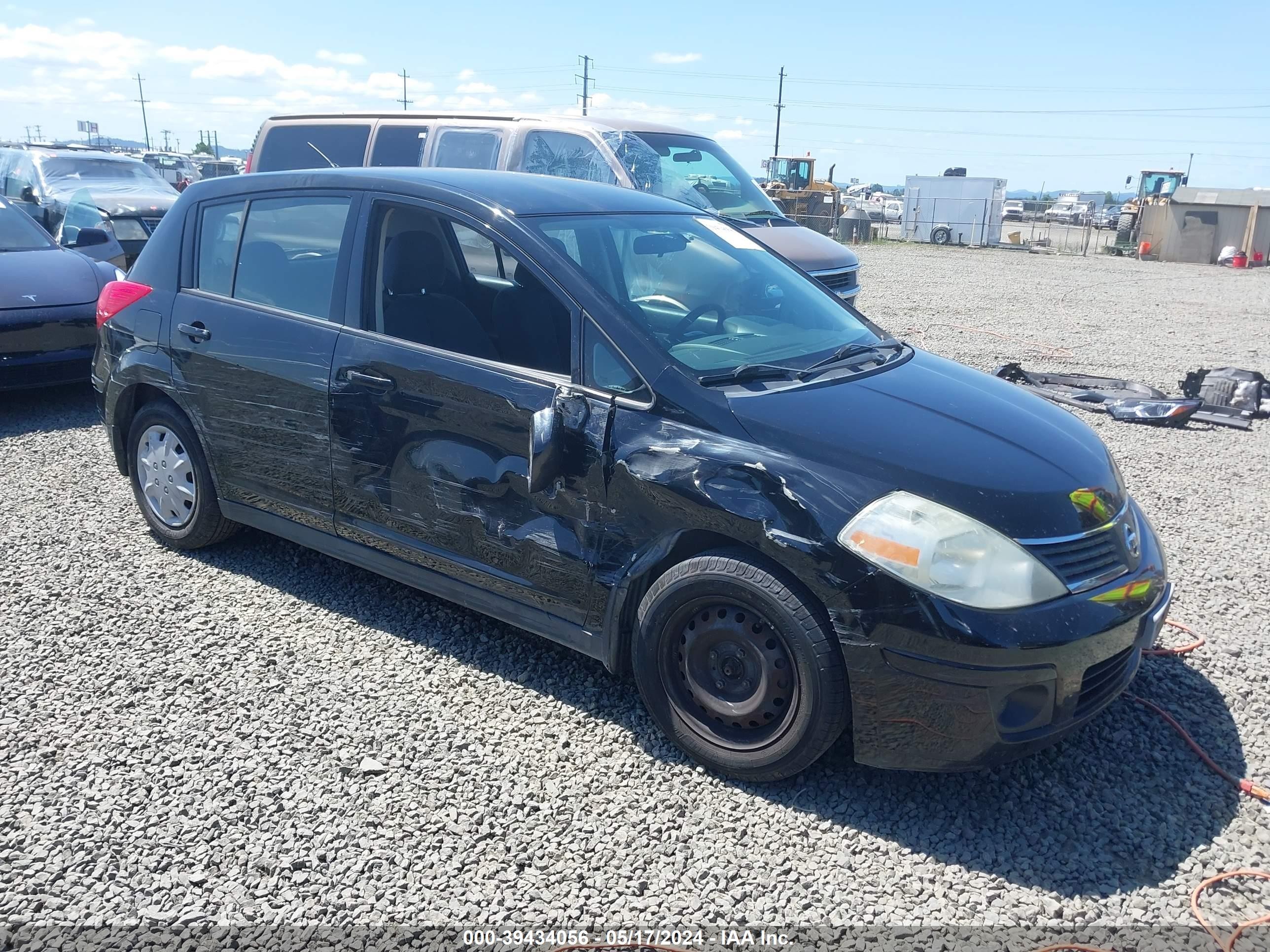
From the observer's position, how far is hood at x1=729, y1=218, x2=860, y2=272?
8641 mm

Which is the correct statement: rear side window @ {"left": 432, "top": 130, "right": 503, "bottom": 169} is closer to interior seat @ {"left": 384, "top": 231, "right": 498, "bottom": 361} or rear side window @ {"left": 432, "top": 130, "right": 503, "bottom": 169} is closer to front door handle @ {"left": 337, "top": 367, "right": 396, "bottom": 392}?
interior seat @ {"left": 384, "top": 231, "right": 498, "bottom": 361}

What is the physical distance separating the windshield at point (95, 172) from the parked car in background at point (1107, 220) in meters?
36.7

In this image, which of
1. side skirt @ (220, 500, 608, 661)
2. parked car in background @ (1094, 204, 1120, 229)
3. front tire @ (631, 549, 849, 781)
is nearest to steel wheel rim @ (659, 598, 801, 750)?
front tire @ (631, 549, 849, 781)

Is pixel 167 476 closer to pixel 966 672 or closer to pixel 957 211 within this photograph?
pixel 966 672

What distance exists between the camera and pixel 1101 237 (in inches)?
1684

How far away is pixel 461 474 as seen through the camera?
3.54 meters

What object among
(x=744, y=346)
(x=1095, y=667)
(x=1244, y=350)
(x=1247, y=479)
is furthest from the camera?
(x=1244, y=350)

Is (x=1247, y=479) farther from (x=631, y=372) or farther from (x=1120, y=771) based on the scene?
(x=631, y=372)

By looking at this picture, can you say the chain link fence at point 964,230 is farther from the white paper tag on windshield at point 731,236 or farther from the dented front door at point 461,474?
the dented front door at point 461,474

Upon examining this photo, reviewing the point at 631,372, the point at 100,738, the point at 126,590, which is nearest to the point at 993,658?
the point at 631,372

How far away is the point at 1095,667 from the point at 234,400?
351 cm

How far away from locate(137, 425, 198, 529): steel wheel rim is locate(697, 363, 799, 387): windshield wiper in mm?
2717

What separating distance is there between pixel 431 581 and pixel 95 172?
14.0 meters

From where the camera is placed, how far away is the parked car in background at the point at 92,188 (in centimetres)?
1328
